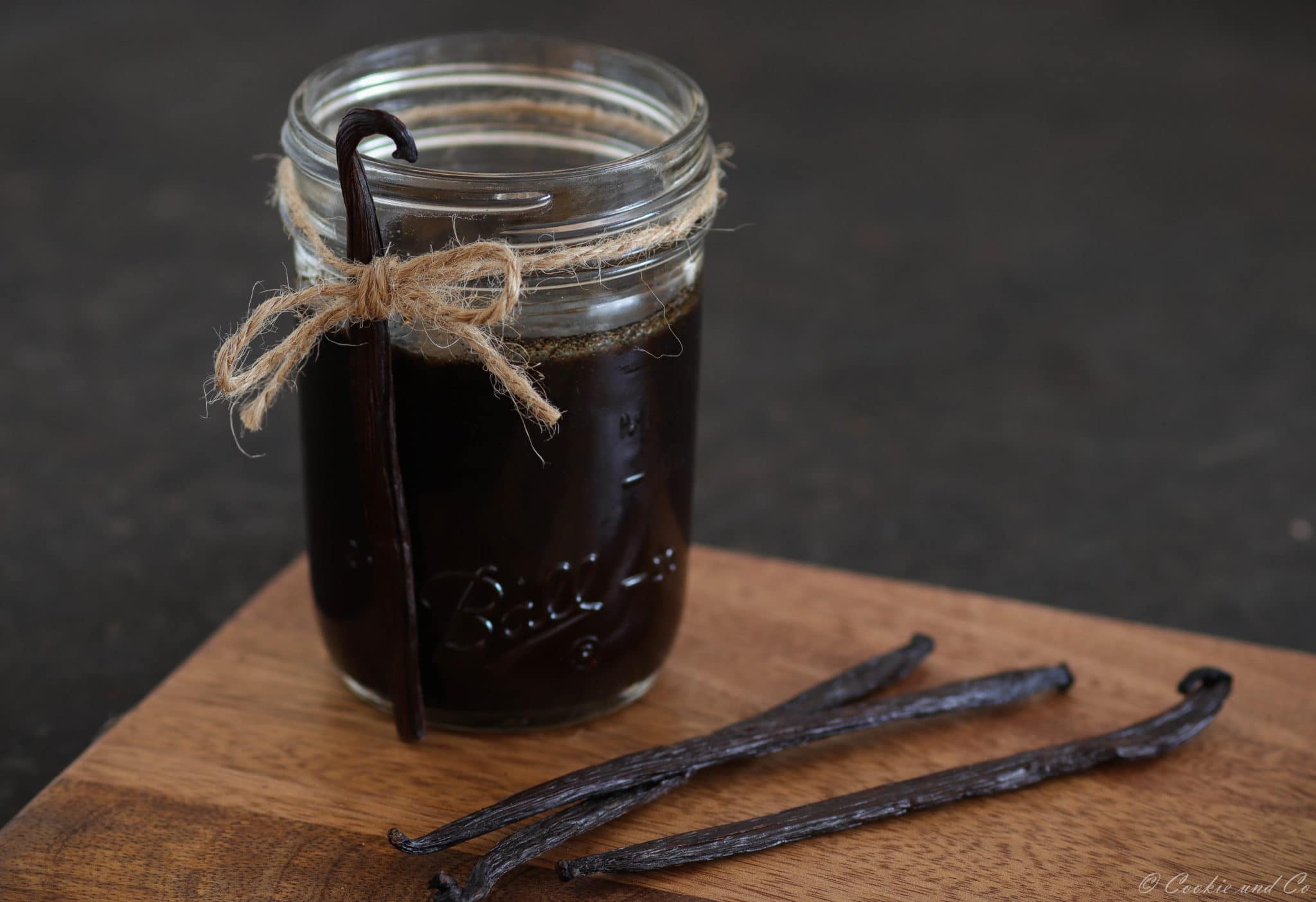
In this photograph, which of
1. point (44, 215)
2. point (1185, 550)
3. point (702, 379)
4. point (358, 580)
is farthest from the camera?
point (44, 215)

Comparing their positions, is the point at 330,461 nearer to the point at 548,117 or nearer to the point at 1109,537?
the point at 548,117

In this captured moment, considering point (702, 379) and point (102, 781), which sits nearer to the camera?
point (102, 781)

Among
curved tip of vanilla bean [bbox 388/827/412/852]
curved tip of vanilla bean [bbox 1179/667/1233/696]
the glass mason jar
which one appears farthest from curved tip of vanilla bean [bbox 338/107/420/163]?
curved tip of vanilla bean [bbox 1179/667/1233/696]

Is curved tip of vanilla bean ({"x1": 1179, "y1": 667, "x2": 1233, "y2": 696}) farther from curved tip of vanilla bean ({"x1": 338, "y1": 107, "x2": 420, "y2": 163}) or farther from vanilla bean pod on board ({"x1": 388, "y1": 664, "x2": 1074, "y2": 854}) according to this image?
curved tip of vanilla bean ({"x1": 338, "y1": 107, "x2": 420, "y2": 163})

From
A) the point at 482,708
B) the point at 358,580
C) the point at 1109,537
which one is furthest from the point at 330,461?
the point at 1109,537

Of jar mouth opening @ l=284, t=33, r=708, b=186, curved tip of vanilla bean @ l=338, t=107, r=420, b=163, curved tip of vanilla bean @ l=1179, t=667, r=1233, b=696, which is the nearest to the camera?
curved tip of vanilla bean @ l=338, t=107, r=420, b=163

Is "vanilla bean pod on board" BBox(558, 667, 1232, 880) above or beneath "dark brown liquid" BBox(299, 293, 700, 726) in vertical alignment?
beneath

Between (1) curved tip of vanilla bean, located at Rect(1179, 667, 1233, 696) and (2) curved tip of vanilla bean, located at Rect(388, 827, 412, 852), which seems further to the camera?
(1) curved tip of vanilla bean, located at Rect(1179, 667, 1233, 696)
